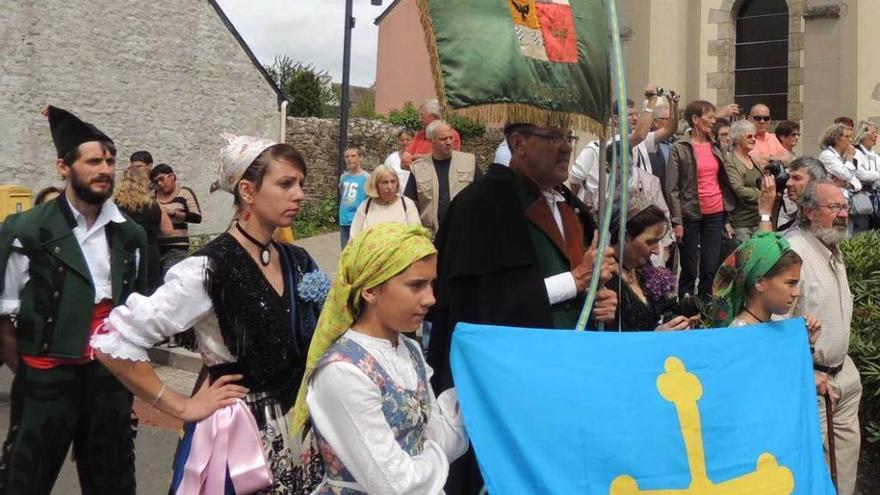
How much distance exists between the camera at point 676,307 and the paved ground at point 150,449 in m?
3.15

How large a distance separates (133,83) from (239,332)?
17.3 meters

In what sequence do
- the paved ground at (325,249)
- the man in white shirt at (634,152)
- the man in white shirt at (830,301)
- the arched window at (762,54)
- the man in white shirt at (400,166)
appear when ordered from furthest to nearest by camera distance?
the arched window at (762,54) → the paved ground at (325,249) → the man in white shirt at (400,166) → the man in white shirt at (634,152) → the man in white shirt at (830,301)

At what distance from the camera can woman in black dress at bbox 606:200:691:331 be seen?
4.49m

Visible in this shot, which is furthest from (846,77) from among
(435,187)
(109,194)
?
(109,194)

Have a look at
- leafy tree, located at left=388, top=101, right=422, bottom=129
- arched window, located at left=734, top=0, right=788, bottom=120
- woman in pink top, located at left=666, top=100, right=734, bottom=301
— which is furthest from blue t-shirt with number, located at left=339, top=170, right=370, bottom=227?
leafy tree, located at left=388, top=101, right=422, bottom=129

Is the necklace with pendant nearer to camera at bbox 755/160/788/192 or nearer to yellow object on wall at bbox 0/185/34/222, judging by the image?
camera at bbox 755/160/788/192

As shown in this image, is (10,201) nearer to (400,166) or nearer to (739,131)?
(400,166)

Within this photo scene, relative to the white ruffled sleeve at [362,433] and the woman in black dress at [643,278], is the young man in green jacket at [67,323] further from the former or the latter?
the woman in black dress at [643,278]

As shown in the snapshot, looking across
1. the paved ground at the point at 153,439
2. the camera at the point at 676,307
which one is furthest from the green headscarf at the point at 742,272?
the paved ground at the point at 153,439

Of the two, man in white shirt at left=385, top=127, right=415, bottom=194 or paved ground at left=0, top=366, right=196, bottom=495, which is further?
man in white shirt at left=385, top=127, right=415, bottom=194

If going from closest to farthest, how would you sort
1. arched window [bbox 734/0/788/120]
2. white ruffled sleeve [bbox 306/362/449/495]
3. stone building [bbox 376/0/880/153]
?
1. white ruffled sleeve [bbox 306/362/449/495]
2. stone building [bbox 376/0/880/153]
3. arched window [bbox 734/0/788/120]

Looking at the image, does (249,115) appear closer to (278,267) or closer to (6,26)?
(6,26)

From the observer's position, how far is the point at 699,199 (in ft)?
28.4

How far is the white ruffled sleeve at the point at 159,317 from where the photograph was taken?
2.96m
